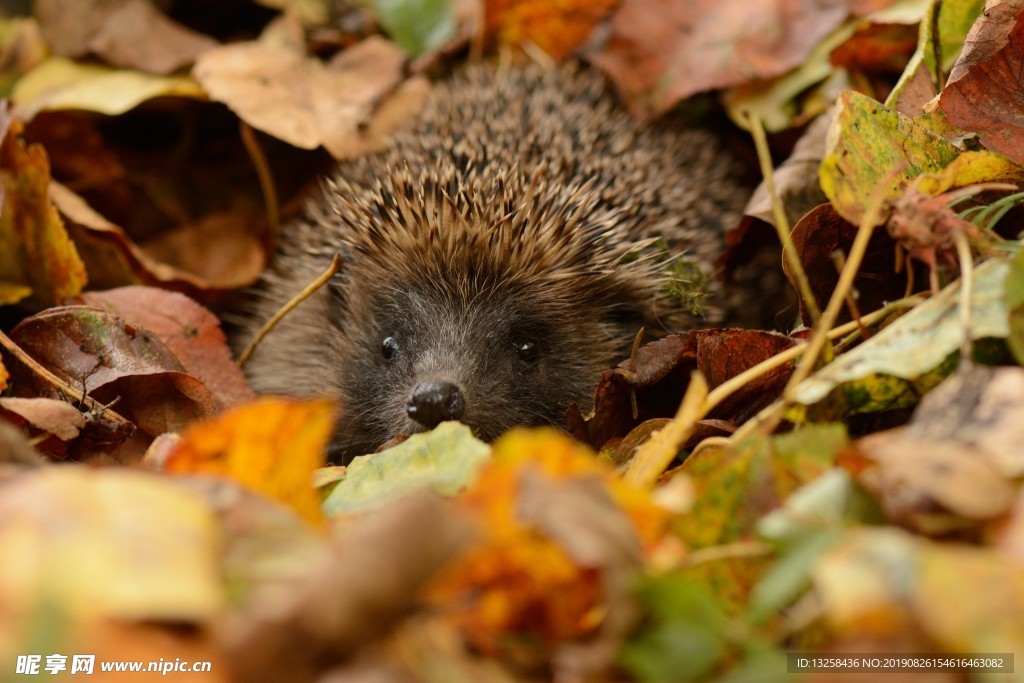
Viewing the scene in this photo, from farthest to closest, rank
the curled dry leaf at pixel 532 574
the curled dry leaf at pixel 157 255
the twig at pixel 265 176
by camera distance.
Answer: the twig at pixel 265 176 → the curled dry leaf at pixel 157 255 → the curled dry leaf at pixel 532 574

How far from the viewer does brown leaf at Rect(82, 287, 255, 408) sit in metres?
2.18

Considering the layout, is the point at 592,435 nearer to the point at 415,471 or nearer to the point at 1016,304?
the point at 415,471

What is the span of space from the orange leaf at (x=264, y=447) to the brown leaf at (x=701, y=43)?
5.93 ft

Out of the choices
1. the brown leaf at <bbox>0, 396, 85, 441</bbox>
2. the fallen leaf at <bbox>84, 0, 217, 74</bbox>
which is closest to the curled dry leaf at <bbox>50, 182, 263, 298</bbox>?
the fallen leaf at <bbox>84, 0, 217, 74</bbox>

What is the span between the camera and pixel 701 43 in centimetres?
271

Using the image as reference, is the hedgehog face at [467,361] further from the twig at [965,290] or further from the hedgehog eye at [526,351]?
the twig at [965,290]

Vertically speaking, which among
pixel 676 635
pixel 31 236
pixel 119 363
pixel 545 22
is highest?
pixel 545 22

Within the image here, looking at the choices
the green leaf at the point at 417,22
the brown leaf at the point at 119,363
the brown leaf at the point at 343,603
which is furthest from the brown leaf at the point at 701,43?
the brown leaf at the point at 343,603

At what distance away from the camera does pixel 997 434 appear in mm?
1147

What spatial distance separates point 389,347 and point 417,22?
109 cm

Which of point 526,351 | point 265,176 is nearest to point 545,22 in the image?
point 265,176

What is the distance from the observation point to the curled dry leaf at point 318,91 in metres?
2.62

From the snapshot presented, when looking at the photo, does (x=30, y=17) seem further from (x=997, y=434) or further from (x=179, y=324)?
(x=997, y=434)

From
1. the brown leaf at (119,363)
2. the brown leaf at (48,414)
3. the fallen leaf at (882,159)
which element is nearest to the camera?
the fallen leaf at (882,159)
